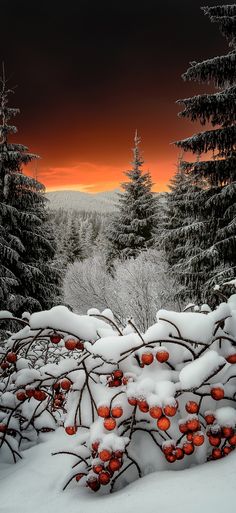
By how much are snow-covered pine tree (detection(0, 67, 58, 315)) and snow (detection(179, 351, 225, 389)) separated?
41.7 feet

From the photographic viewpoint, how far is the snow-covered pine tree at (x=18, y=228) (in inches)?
552

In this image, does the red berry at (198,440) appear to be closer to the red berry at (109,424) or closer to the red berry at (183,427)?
the red berry at (183,427)

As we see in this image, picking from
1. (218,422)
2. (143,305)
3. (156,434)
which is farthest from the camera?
(143,305)

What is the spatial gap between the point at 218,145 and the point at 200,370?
10.0 meters

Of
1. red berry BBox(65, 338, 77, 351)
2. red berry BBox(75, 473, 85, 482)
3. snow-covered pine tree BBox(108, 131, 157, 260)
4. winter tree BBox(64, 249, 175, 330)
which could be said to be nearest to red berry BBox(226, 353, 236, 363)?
red berry BBox(65, 338, 77, 351)

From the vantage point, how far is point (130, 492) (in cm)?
101

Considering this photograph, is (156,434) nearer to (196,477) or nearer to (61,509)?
(196,477)

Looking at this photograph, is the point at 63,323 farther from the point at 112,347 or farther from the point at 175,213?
the point at 175,213

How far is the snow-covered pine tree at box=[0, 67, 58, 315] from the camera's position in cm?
1402

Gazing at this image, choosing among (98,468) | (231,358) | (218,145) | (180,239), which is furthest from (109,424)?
(180,239)

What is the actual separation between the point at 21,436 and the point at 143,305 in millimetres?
15999

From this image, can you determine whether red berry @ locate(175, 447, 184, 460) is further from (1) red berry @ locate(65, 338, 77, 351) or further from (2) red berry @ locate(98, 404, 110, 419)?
(1) red berry @ locate(65, 338, 77, 351)

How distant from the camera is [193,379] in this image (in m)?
1.03

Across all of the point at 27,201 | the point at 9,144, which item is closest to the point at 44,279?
the point at 27,201
